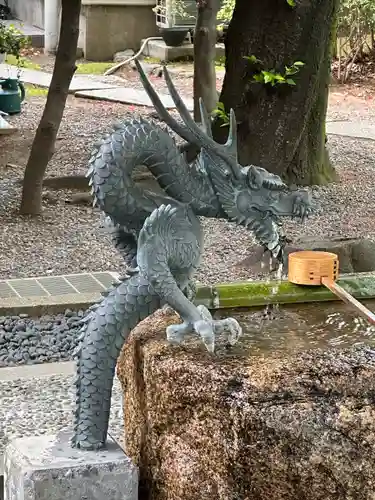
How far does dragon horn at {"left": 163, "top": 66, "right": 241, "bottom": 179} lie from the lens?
2.84 meters

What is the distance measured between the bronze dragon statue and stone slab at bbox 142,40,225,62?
12772 mm

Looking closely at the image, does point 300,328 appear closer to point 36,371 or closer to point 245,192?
point 245,192

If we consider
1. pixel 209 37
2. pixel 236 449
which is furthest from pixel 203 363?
pixel 209 37

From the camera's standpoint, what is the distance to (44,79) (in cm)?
1397

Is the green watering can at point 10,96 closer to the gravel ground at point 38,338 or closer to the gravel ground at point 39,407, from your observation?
the gravel ground at point 38,338

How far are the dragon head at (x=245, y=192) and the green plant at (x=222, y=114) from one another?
4.72m

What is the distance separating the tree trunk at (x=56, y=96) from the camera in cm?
711

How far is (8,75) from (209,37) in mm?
5044

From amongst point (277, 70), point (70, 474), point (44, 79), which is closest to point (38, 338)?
point (70, 474)

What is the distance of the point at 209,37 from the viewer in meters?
9.20

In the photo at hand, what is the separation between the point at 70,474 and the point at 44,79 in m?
11.8

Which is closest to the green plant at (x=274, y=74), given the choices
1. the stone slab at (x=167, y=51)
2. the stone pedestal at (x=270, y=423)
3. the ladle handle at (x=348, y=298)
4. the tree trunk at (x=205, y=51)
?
the tree trunk at (x=205, y=51)

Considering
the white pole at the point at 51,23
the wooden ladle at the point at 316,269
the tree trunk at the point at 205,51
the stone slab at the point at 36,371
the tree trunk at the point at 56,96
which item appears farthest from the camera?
the white pole at the point at 51,23

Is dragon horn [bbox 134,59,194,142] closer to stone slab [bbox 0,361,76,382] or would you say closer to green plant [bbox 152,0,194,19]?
stone slab [bbox 0,361,76,382]
